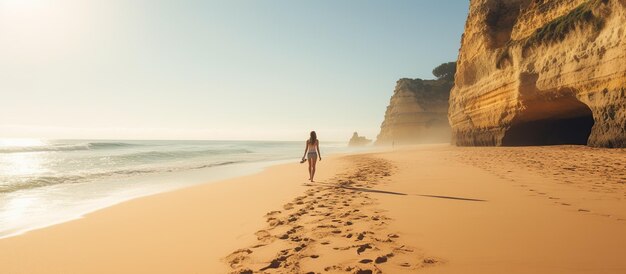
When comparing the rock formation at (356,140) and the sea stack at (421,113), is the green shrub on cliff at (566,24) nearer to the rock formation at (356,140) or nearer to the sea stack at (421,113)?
the sea stack at (421,113)

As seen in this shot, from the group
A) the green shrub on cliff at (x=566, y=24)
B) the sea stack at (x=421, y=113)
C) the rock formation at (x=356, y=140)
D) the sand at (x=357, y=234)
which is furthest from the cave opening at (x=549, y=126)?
the rock formation at (x=356, y=140)

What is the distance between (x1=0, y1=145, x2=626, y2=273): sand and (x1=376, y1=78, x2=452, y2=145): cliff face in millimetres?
56244

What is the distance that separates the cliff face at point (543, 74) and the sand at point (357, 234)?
9.79 meters

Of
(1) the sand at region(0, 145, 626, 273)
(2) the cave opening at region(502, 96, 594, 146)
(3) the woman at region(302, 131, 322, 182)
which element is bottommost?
(1) the sand at region(0, 145, 626, 273)

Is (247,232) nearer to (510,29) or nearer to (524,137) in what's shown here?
(524,137)

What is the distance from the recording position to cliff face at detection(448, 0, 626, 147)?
43.5 feet

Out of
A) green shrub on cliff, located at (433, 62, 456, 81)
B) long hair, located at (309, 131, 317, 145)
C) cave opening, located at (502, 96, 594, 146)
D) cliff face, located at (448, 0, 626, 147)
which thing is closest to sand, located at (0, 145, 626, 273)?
long hair, located at (309, 131, 317, 145)

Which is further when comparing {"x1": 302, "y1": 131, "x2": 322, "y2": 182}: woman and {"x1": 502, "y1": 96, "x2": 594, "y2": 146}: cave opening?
{"x1": 502, "y1": 96, "x2": 594, "y2": 146}: cave opening

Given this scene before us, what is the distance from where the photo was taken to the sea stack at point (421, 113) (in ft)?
199

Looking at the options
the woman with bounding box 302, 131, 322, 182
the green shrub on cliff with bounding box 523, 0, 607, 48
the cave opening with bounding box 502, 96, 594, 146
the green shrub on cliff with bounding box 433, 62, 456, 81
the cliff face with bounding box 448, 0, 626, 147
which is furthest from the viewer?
the green shrub on cliff with bounding box 433, 62, 456, 81

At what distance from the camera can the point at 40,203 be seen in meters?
7.33

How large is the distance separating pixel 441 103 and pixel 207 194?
61721 millimetres

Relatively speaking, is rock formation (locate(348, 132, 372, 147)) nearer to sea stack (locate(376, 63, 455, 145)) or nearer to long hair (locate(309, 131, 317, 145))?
sea stack (locate(376, 63, 455, 145))

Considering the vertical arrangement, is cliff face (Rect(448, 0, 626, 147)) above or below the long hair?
above
